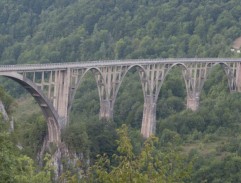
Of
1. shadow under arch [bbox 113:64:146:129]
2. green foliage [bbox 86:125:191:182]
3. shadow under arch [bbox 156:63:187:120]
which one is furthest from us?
shadow under arch [bbox 156:63:187:120]

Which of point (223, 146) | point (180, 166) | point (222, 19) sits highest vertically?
point (222, 19)

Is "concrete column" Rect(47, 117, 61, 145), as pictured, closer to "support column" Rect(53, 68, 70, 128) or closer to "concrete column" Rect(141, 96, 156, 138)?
"support column" Rect(53, 68, 70, 128)

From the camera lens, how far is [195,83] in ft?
228

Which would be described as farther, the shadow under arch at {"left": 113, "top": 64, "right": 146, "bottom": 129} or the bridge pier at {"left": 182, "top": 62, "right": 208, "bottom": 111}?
the bridge pier at {"left": 182, "top": 62, "right": 208, "bottom": 111}

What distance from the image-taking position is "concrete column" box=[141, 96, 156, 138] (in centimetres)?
6297

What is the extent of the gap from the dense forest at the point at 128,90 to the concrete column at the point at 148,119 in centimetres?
111

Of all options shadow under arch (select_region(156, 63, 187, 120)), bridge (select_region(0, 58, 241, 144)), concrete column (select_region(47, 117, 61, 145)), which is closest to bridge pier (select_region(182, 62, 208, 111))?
bridge (select_region(0, 58, 241, 144))

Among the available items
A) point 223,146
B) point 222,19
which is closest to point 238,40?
point 222,19

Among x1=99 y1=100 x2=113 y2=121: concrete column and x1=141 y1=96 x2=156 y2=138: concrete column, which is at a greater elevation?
x1=99 y1=100 x2=113 y2=121: concrete column

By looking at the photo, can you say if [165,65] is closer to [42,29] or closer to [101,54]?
[101,54]

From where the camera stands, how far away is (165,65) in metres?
64.3

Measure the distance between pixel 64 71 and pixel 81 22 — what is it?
204ft

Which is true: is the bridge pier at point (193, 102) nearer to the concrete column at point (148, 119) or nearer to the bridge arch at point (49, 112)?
the concrete column at point (148, 119)

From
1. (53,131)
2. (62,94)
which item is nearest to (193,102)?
(62,94)
